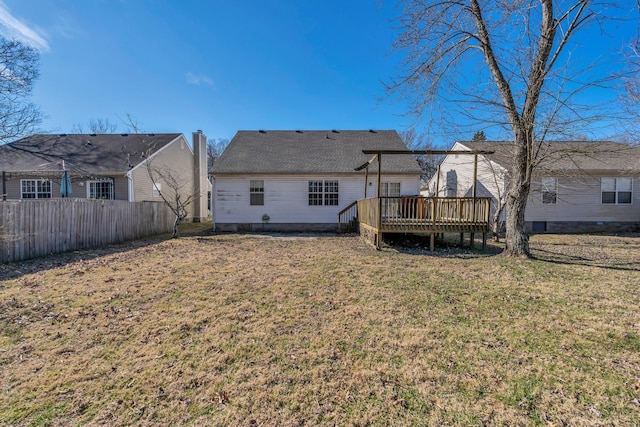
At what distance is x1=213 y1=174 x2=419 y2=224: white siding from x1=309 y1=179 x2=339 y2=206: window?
163mm

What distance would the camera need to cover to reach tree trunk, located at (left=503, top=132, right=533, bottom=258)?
24.0 ft

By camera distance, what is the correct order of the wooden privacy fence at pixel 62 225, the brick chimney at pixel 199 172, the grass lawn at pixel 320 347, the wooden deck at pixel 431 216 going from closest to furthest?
the grass lawn at pixel 320 347
the wooden privacy fence at pixel 62 225
the wooden deck at pixel 431 216
the brick chimney at pixel 199 172

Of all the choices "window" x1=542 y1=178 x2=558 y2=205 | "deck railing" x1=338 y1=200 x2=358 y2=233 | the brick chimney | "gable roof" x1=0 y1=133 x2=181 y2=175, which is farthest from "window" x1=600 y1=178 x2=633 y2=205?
the brick chimney

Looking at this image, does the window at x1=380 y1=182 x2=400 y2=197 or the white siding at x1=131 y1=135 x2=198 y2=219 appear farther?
the white siding at x1=131 y1=135 x2=198 y2=219

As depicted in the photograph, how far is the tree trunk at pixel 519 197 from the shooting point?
7.32m

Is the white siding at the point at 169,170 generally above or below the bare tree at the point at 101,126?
below

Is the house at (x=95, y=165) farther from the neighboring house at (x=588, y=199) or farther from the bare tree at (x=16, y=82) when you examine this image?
the neighboring house at (x=588, y=199)


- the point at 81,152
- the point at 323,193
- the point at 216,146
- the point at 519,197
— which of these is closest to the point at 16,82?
the point at 81,152

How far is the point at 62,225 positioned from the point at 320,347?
9628mm

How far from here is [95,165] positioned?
1541 centimetres

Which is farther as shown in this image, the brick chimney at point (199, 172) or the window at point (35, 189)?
the brick chimney at point (199, 172)

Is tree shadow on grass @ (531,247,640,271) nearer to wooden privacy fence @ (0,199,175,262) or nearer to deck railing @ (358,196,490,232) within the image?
deck railing @ (358,196,490,232)

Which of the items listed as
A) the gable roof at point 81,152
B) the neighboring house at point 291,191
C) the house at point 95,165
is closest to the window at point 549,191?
the neighboring house at point 291,191

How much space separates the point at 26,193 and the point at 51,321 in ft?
55.0
